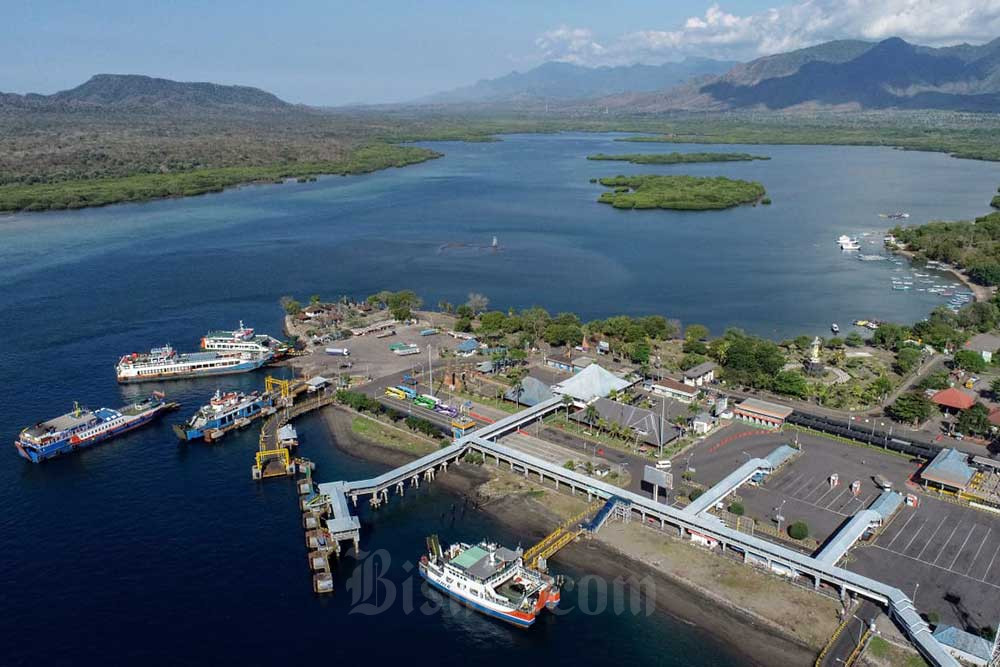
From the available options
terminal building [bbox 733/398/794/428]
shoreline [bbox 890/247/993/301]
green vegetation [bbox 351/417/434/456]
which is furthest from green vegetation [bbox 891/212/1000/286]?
green vegetation [bbox 351/417/434/456]

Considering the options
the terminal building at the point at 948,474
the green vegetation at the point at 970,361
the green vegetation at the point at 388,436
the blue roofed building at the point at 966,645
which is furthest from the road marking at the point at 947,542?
the green vegetation at the point at 388,436

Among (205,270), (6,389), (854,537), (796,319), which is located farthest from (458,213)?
(854,537)

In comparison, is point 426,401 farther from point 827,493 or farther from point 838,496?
point 838,496

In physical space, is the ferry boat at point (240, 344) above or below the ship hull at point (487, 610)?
above

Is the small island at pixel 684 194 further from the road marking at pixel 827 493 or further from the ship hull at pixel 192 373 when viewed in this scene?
the road marking at pixel 827 493

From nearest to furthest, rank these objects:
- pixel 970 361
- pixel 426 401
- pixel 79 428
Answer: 1. pixel 79 428
2. pixel 426 401
3. pixel 970 361

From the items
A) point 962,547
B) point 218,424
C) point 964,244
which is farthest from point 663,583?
point 964,244

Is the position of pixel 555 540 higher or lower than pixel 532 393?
lower
